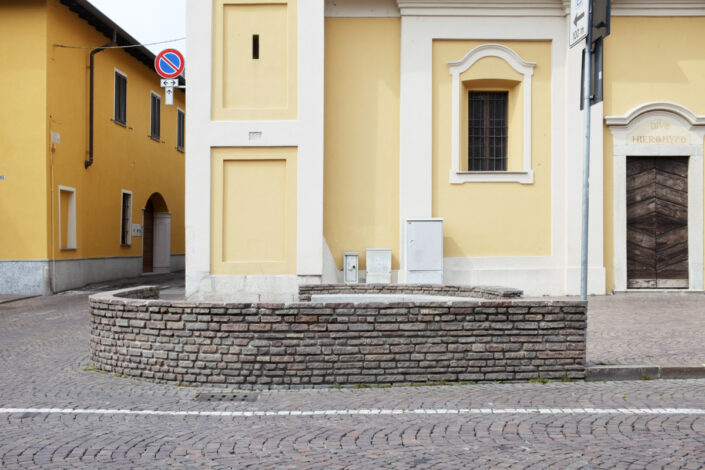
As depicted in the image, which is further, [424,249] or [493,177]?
[493,177]

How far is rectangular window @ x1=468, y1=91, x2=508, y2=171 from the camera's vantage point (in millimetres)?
16766

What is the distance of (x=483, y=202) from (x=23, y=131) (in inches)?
483

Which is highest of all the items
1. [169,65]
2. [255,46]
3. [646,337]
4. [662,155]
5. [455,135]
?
[169,65]

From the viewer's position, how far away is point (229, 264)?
15633 millimetres

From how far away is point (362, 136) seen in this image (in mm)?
16516

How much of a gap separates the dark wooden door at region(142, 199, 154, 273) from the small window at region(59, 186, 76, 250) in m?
6.80

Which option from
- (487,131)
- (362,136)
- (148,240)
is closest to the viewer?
(362,136)

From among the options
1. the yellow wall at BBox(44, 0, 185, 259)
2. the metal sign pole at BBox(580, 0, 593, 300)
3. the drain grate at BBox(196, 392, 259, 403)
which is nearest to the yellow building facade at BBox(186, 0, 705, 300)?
the yellow wall at BBox(44, 0, 185, 259)

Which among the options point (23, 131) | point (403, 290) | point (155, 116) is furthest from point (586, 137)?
point (155, 116)

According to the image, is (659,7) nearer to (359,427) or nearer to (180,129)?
(359,427)

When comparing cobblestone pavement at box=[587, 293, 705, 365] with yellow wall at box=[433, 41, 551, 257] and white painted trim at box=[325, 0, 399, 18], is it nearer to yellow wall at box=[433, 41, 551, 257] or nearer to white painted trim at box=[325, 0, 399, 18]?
yellow wall at box=[433, 41, 551, 257]

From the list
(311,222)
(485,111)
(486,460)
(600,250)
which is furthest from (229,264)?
(486,460)

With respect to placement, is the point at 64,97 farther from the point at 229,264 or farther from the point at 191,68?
the point at 229,264

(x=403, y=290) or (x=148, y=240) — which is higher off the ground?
(x=148, y=240)
